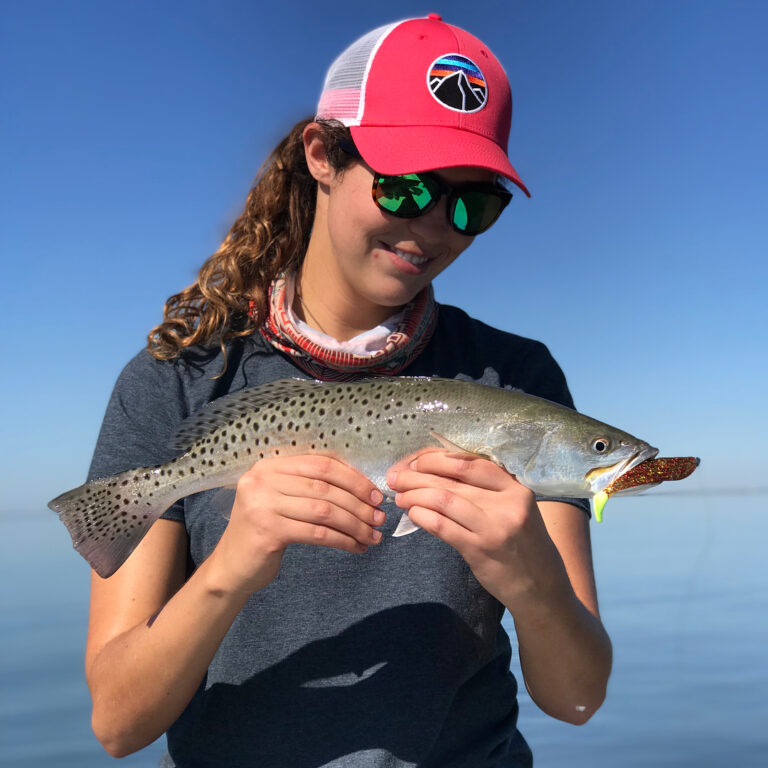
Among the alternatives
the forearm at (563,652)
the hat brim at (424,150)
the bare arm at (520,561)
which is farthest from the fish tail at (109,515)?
the hat brim at (424,150)

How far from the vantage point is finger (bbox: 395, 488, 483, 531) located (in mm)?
2861

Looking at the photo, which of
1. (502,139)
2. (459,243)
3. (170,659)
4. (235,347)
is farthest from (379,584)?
(502,139)

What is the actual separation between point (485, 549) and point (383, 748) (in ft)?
3.41

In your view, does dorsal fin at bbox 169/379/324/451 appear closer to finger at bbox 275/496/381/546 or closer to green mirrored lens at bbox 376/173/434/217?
finger at bbox 275/496/381/546

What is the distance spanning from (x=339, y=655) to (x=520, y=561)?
38.3 inches

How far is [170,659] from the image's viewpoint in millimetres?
3088

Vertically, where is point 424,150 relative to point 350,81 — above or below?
below

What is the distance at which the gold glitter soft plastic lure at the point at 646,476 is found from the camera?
10.3ft

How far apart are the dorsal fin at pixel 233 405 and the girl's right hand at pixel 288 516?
490 millimetres

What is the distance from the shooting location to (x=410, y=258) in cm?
367

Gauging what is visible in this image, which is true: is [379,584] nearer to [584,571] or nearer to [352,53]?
[584,571]

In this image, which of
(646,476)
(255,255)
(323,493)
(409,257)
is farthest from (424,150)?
(646,476)

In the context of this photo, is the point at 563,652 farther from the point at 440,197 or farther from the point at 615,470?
the point at 440,197

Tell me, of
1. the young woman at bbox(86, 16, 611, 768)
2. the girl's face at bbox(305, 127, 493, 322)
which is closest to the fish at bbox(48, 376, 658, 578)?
the young woman at bbox(86, 16, 611, 768)
